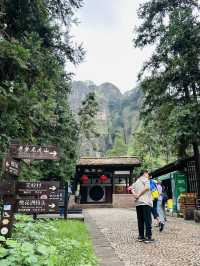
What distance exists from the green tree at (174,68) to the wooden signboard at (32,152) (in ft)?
30.1

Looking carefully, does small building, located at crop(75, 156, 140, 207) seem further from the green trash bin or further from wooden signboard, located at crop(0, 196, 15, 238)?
wooden signboard, located at crop(0, 196, 15, 238)

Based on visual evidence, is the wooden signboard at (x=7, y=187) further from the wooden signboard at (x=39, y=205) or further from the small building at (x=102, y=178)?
the small building at (x=102, y=178)

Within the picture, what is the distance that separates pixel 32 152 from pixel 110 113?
294ft

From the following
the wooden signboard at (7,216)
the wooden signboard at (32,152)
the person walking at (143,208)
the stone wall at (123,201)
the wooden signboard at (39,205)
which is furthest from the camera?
the stone wall at (123,201)

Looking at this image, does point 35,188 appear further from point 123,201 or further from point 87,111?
point 87,111

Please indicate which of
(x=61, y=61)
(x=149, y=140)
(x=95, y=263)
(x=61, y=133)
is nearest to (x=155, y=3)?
(x=61, y=61)

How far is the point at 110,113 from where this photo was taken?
308ft

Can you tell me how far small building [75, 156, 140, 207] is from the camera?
94.7 ft

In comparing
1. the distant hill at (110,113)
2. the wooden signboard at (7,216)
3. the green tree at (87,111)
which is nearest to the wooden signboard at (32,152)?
the wooden signboard at (7,216)

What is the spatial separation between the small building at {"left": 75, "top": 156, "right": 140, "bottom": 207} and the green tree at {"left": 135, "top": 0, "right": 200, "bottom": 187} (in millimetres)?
13266

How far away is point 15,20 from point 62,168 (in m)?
11.4

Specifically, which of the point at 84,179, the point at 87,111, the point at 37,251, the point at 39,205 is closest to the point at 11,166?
the point at 39,205

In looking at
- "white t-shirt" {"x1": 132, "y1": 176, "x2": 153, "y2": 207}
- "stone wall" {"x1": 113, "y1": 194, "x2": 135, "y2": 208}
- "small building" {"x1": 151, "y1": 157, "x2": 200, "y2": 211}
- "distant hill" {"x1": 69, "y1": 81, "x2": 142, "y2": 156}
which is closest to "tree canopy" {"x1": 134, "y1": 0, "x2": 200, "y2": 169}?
"small building" {"x1": 151, "y1": 157, "x2": 200, "y2": 211}

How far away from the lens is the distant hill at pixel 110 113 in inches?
3130
